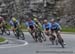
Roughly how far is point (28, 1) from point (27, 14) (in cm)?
166

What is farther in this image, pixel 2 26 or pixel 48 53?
pixel 2 26

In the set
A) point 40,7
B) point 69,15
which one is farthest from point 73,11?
point 40,7

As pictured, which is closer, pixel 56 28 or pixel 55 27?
pixel 56 28

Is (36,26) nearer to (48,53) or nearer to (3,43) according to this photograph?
(3,43)

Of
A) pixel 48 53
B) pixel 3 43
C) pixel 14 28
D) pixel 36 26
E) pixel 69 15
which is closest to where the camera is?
pixel 48 53

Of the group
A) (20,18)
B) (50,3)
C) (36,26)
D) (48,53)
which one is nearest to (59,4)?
(50,3)

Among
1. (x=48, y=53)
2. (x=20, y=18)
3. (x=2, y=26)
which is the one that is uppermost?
(x=48, y=53)

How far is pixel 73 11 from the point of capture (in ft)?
164

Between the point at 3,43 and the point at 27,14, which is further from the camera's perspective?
the point at 27,14

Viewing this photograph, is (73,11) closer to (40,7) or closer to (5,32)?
(40,7)

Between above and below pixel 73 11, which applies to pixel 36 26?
above

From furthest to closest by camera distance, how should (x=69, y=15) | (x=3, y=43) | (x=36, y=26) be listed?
(x=69, y=15)
(x=36, y=26)
(x=3, y=43)

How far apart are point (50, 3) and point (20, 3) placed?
3.77 meters

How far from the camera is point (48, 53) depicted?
20344 millimetres
